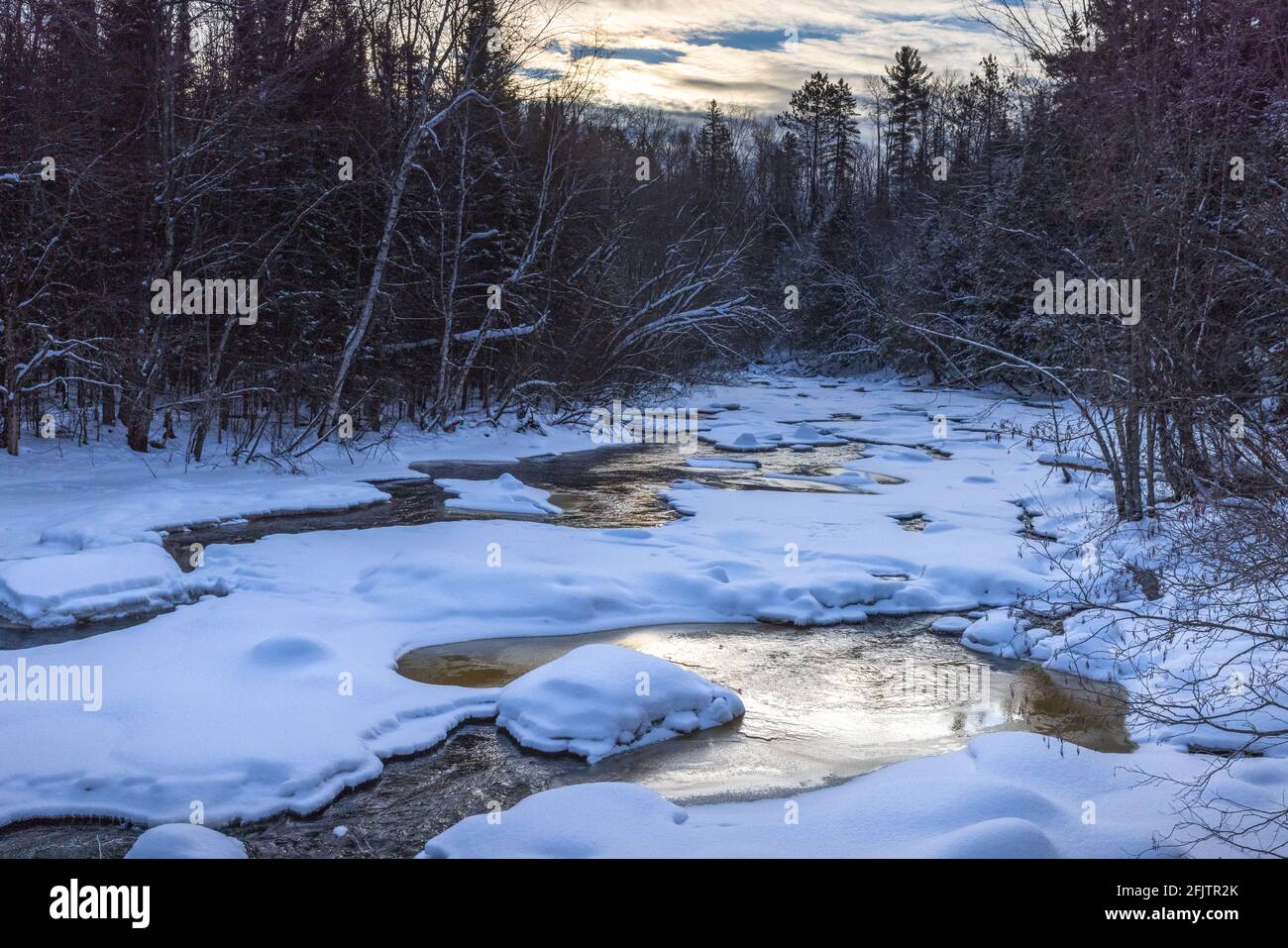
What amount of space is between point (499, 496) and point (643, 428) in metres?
10.7

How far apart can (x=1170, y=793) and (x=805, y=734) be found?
2030 mm

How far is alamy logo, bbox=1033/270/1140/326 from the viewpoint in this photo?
1049 cm

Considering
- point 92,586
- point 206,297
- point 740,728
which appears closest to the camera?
point 740,728

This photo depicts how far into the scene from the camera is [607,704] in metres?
6.29

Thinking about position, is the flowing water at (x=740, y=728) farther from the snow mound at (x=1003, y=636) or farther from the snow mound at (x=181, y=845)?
the snow mound at (x=181, y=845)

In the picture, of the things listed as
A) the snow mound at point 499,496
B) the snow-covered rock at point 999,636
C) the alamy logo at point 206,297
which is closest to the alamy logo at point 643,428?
the snow mound at point 499,496

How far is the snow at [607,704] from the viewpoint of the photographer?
611cm

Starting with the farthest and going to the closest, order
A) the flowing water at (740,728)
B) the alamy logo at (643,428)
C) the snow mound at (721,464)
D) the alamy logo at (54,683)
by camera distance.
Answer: the alamy logo at (643,428) < the snow mound at (721,464) < the alamy logo at (54,683) < the flowing water at (740,728)

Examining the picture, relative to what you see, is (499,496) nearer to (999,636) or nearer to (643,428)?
(999,636)

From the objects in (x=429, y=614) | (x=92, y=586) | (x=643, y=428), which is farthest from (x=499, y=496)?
(x=643, y=428)

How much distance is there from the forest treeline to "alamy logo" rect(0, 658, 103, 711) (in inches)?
255
